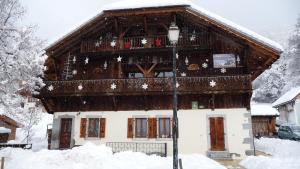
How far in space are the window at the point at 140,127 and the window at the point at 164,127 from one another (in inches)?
41.4

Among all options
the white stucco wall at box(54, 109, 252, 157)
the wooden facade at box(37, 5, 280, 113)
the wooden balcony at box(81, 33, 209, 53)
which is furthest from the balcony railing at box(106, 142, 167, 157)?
the wooden balcony at box(81, 33, 209, 53)

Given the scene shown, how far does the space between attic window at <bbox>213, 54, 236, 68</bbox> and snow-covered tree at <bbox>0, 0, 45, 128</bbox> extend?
11.7 meters

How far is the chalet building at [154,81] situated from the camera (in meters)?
19.6

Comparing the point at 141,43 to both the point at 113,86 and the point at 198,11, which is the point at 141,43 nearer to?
the point at 113,86

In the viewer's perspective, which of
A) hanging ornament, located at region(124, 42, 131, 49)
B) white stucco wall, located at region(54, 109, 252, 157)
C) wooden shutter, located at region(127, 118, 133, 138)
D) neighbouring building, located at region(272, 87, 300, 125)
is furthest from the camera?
neighbouring building, located at region(272, 87, 300, 125)

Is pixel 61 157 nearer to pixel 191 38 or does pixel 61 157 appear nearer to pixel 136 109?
pixel 136 109

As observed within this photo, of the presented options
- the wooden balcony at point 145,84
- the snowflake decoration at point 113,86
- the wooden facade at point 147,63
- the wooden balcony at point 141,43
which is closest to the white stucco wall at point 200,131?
the wooden facade at point 147,63

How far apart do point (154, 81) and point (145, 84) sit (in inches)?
25.2

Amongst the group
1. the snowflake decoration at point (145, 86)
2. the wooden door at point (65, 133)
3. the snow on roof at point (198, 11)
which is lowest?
the wooden door at point (65, 133)

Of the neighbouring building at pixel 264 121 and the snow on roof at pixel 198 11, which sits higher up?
the snow on roof at pixel 198 11

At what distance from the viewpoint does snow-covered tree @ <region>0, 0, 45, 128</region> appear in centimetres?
1422

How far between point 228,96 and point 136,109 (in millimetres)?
6450

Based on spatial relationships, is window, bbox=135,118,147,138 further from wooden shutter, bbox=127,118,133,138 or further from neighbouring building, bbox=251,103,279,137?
neighbouring building, bbox=251,103,279,137

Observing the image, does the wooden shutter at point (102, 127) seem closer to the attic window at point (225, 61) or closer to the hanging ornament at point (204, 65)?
the hanging ornament at point (204, 65)
